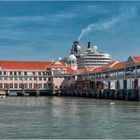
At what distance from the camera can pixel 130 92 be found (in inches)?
2958

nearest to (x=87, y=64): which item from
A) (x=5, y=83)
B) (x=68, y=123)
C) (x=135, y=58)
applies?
(x=5, y=83)

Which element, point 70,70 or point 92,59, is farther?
point 92,59

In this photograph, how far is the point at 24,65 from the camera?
126m

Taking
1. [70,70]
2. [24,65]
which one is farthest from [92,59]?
[24,65]

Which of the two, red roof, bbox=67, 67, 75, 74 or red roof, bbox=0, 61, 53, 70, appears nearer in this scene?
red roof, bbox=0, 61, 53, 70

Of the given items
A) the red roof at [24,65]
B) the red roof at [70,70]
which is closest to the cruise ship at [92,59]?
the red roof at [70,70]

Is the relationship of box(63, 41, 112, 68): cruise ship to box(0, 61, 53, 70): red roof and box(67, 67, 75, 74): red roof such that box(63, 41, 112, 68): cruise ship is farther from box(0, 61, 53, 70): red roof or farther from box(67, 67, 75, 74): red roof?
box(0, 61, 53, 70): red roof

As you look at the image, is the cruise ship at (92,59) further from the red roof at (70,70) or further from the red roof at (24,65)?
the red roof at (24,65)

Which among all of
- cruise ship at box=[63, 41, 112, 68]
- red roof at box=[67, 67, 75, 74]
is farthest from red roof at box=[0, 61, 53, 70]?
cruise ship at box=[63, 41, 112, 68]

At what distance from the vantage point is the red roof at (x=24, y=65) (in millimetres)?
123750

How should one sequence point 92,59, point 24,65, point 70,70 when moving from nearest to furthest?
point 24,65 < point 70,70 < point 92,59

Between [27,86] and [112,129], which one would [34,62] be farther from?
[112,129]

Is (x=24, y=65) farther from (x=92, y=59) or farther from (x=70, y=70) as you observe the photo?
(x=92, y=59)

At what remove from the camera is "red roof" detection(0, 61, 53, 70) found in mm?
123750
